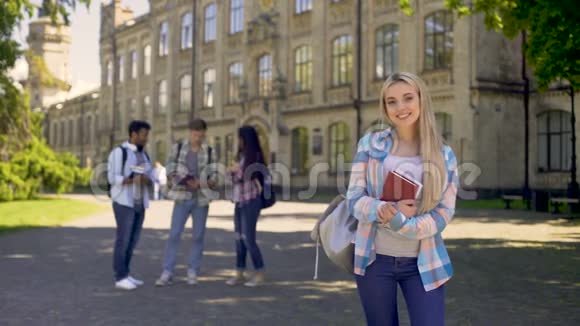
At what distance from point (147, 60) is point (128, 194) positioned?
4461cm

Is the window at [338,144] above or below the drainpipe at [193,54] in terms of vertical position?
below

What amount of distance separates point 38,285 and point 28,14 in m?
9.03

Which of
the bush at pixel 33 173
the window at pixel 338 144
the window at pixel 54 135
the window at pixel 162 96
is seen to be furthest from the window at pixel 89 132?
the window at pixel 338 144

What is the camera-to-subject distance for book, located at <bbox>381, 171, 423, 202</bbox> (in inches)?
128

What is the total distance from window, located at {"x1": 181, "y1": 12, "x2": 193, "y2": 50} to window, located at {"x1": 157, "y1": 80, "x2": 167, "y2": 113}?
3444 mm

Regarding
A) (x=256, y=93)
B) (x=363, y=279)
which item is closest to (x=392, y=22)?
(x=256, y=93)

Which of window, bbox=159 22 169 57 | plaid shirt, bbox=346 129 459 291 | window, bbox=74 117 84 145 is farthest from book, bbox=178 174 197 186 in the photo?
window, bbox=74 117 84 145

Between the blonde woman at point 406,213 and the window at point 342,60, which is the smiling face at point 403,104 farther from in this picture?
the window at point 342,60

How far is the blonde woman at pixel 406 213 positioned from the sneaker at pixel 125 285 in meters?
5.04

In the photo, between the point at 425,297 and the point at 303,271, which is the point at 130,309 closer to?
the point at 303,271

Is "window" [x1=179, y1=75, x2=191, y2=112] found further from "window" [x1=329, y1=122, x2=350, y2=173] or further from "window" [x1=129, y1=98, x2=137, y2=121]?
"window" [x1=329, y1=122, x2=350, y2=173]

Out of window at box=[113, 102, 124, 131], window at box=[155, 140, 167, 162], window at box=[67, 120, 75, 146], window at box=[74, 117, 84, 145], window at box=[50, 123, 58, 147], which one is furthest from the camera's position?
window at box=[50, 123, 58, 147]

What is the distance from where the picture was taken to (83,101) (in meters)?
62.4

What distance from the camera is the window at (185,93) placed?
4609 centimetres
